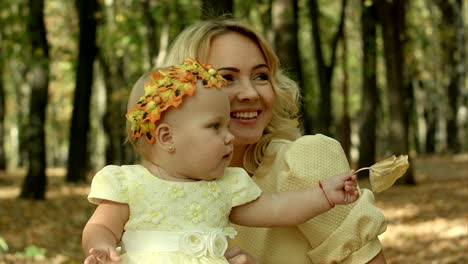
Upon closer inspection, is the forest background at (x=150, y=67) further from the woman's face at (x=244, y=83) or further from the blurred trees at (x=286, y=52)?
the woman's face at (x=244, y=83)

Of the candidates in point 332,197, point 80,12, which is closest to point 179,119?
point 332,197

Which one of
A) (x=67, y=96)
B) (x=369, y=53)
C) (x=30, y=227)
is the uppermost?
(x=369, y=53)

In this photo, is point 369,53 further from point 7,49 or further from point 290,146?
point 290,146

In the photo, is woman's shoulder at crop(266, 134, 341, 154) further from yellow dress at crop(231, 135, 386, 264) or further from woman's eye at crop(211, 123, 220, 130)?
woman's eye at crop(211, 123, 220, 130)

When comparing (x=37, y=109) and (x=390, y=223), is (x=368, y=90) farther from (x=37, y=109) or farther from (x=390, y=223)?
(x=37, y=109)

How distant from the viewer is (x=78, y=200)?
1716 centimetres

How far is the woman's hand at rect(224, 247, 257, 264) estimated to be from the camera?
2607 millimetres

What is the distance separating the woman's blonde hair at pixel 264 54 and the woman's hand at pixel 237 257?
2.12 ft

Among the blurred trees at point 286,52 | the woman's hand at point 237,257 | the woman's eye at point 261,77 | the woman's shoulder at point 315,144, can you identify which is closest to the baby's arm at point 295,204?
the woman's hand at point 237,257

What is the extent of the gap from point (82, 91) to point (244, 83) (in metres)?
17.8

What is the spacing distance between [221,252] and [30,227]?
1071 cm

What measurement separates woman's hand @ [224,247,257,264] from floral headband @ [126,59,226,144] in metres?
0.46

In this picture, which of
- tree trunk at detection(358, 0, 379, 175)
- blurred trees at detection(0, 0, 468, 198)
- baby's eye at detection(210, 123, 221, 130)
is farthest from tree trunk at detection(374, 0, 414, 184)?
baby's eye at detection(210, 123, 221, 130)

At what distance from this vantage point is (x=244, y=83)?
10.4 ft
